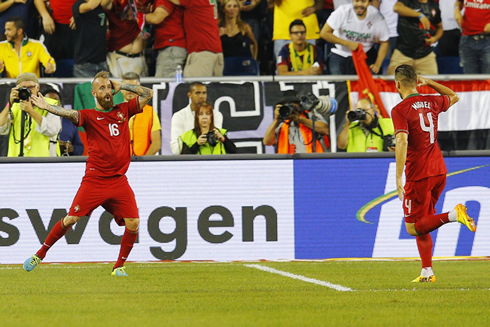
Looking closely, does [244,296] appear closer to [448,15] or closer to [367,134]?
[367,134]

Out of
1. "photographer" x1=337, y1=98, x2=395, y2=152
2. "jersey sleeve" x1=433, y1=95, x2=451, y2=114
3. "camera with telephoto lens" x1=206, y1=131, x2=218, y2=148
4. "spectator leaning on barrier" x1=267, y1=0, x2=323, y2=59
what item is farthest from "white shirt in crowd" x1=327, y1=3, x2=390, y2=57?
"jersey sleeve" x1=433, y1=95, x2=451, y2=114

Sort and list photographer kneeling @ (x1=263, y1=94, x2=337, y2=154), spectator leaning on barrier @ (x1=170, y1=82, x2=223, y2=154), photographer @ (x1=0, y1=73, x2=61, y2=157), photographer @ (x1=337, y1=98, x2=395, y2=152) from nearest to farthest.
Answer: photographer @ (x1=0, y1=73, x2=61, y2=157) < photographer kneeling @ (x1=263, y1=94, x2=337, y2=154) < photographer @ (x1=337, y1=98, x2=395, y2=152) < spectator leaning on barrier @ (x1=170, y1=82, x2=223, y2=154)

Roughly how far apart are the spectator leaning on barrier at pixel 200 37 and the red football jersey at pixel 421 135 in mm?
5390

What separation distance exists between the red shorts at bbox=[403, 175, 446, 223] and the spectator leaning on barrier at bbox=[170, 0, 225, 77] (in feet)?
18.1

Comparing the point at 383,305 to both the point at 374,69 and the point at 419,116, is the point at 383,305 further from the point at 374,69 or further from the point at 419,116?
the point at 374,69

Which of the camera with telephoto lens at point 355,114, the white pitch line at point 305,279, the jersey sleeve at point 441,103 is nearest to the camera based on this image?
the white pitch line at point 305,279

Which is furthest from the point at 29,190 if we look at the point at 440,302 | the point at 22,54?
the point at 440,302

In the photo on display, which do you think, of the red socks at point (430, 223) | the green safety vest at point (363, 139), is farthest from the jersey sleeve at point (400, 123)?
the green safety vest at point (363, 139)

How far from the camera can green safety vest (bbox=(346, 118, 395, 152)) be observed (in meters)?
11.3

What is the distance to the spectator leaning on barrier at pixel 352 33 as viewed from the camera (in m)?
12.8

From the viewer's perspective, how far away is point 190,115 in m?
11.6

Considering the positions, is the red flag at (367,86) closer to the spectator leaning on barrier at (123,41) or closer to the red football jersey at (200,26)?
the red football jersey at (200,26)

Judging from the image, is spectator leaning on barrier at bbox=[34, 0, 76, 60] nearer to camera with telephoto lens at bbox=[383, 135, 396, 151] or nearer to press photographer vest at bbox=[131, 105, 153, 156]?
press photographer vest at bbox=[131, 105, 153, 156]

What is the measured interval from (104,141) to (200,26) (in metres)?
4.50
